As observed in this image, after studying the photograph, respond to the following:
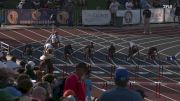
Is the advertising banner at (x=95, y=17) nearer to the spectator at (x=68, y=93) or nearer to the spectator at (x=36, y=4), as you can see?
the spectator at (x=36, y=4)

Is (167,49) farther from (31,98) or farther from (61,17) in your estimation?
(31,98)

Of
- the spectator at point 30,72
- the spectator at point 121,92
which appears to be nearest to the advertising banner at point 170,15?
the spectator at point 30,72

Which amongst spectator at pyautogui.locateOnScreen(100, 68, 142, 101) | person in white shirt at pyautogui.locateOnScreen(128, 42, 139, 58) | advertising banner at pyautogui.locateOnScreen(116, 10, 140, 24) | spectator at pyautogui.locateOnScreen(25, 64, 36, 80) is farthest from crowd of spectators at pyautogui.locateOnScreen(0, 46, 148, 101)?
advertising banner at pyautogui.locateOnScreen(116, 10, 140, 24)

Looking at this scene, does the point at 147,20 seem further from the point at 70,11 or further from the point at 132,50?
the point at 132,50

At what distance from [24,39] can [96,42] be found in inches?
146

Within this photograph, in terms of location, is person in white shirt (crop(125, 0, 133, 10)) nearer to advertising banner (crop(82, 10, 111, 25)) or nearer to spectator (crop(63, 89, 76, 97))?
advertising banner (crop(82, 10, 111, 25))

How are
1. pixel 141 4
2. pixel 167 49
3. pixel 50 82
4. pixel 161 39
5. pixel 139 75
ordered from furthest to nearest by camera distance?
pixel 141 4 < pixel 161 39 < pixel 167 49 < pixel 139 75 < pixel 50 82

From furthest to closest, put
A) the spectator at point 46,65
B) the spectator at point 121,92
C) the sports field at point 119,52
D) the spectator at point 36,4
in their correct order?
the spectator at point 36,4, the sports field at point 119,52, the spectator at point 46,65, the spectator at point 121,92

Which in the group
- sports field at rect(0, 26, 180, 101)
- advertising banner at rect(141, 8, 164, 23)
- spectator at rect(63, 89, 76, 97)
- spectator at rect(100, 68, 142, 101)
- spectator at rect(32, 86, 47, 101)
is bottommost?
sports field at rect(0, 26, 180, 101)

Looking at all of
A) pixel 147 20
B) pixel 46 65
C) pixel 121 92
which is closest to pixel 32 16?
pixel 147 20

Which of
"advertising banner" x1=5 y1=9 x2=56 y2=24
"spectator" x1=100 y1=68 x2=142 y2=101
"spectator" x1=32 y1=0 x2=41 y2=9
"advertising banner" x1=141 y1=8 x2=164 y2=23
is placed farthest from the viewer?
"advertising banner" x1=141 y1=8 x2=164 y2=23

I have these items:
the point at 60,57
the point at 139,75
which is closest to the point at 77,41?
the point at 60,57

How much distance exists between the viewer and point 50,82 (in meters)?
9.65

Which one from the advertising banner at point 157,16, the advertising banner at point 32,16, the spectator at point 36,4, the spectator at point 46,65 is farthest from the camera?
the advertising banner at point 157,16
